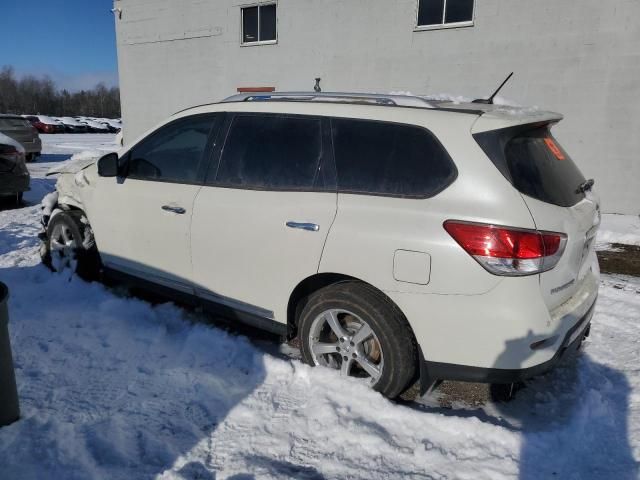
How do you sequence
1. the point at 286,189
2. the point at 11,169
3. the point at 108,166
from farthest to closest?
the point at 11,169
the point at 108,166
the point at 286,189

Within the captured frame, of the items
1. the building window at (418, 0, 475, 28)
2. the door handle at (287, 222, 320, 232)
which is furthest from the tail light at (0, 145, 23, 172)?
the building window at (418, 0, 475, 28)

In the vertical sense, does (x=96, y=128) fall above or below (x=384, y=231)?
below

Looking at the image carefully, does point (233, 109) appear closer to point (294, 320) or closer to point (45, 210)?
point (294, 320)

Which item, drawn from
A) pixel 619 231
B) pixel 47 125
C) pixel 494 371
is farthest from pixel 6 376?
pixel 47 125

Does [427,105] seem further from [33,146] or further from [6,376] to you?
[33,146]

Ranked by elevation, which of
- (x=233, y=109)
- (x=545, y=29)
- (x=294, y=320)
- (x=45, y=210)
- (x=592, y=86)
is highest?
(x=545, y=29)

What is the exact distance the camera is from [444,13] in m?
10.7

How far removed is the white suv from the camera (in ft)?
8.39

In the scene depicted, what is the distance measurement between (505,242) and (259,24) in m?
12.5

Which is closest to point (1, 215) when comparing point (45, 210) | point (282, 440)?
point (45, 210)

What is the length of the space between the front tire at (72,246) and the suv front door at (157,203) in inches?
11.7

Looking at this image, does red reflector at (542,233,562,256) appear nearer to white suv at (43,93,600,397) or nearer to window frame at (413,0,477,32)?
white suv at (43,93,600,397)

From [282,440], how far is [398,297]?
1.00 metres

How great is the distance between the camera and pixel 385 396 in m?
3.00
